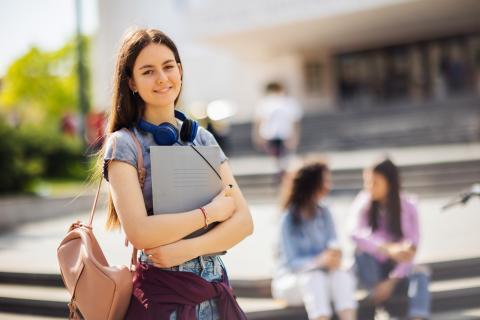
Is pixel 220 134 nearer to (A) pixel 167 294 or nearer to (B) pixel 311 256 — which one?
(B) pixel 311 256

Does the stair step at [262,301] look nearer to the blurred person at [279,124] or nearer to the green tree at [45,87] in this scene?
the blurred person at [279,124]

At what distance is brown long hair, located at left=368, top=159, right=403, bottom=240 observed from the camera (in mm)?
4664

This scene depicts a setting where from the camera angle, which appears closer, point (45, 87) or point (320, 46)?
point (320, 46)

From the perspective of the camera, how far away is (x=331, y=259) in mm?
4277

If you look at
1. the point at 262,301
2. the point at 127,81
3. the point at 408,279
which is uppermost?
the point at 127,81

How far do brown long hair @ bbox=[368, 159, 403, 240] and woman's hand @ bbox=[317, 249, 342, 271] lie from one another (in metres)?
0.58

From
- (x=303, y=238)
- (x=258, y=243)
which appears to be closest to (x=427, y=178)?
(x=258, y=243)

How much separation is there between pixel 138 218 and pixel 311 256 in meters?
2.99

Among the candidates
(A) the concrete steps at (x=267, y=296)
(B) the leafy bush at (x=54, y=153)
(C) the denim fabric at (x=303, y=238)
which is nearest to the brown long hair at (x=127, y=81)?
(C) the denim fabric at (x=303, y=238)

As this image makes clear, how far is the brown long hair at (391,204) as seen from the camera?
4.66m

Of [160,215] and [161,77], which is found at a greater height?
[161,77]

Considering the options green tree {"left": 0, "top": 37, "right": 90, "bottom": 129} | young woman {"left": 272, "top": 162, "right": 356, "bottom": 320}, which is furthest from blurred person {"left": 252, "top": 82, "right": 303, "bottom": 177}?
green tree {"left": 0, "top": 37, "right": 90, "bottom": 129}

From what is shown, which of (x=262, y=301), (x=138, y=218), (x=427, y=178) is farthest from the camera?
(x=427, y=178)

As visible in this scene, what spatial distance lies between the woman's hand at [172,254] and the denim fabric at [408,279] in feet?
9.70
